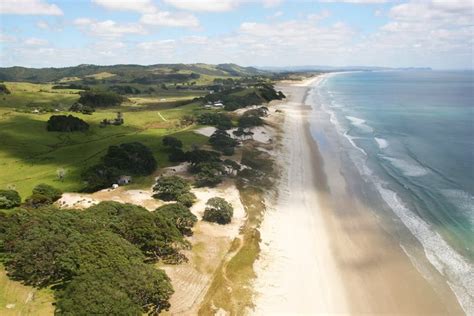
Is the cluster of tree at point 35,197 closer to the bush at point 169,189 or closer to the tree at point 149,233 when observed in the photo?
the tree at point 149,233

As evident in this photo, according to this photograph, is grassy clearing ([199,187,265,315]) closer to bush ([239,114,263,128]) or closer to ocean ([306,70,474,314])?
ocean ([306,70,474,314])

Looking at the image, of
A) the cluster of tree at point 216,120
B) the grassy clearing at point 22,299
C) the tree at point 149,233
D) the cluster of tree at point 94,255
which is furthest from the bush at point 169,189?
the cluster of tree at point 216,120

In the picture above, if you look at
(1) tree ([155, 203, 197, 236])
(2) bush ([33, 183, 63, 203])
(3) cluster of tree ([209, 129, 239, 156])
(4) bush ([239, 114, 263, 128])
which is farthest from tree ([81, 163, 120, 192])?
(4) bush ([239, 114, 263, 128])

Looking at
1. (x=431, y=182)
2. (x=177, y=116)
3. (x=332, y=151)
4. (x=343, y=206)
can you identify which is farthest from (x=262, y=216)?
(x=177, y=116)

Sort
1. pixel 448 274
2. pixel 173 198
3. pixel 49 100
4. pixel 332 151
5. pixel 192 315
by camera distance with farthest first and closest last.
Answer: pixel 49 100 → pixel 332 151 → pixel 173 198 → pixel 448 274 → pixel 192 315

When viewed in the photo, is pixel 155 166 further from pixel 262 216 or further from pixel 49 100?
pixel 49 100

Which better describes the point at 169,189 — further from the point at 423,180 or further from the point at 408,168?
the point at 408,168
